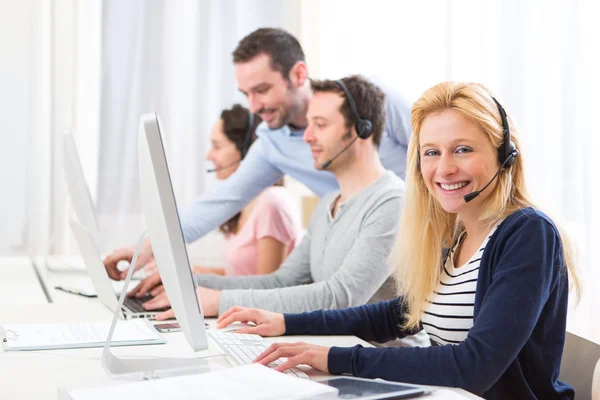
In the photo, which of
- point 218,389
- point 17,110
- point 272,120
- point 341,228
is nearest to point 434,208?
point 341,228

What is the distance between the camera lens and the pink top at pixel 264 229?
Answer: 2.57 metres

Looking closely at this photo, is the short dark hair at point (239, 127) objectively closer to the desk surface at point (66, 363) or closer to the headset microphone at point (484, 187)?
the desk surface at point (66, 363)

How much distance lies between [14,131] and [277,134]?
4.18 feet

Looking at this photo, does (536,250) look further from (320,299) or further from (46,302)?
(46,302)

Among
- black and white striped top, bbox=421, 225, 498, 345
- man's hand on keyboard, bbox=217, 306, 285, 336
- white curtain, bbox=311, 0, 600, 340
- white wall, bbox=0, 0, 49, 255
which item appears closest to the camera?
black and white striped top, bbox=421, 225, 498, 345

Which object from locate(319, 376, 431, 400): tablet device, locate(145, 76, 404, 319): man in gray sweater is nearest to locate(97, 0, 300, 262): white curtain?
locate(145, 76, 404, 319): man in gray sweater

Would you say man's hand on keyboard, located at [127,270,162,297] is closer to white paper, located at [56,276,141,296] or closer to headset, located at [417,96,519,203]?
white paper, located at [56,276,141,296]

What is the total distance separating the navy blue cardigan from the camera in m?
1.05

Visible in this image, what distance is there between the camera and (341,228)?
5.96 ft

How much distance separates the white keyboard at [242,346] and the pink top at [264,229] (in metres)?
1.17

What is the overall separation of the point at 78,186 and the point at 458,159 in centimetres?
88

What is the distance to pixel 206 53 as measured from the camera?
3.15 m

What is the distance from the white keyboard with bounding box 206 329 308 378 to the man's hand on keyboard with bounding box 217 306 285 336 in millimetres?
25

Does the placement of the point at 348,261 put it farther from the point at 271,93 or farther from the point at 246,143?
the point at 246,143
